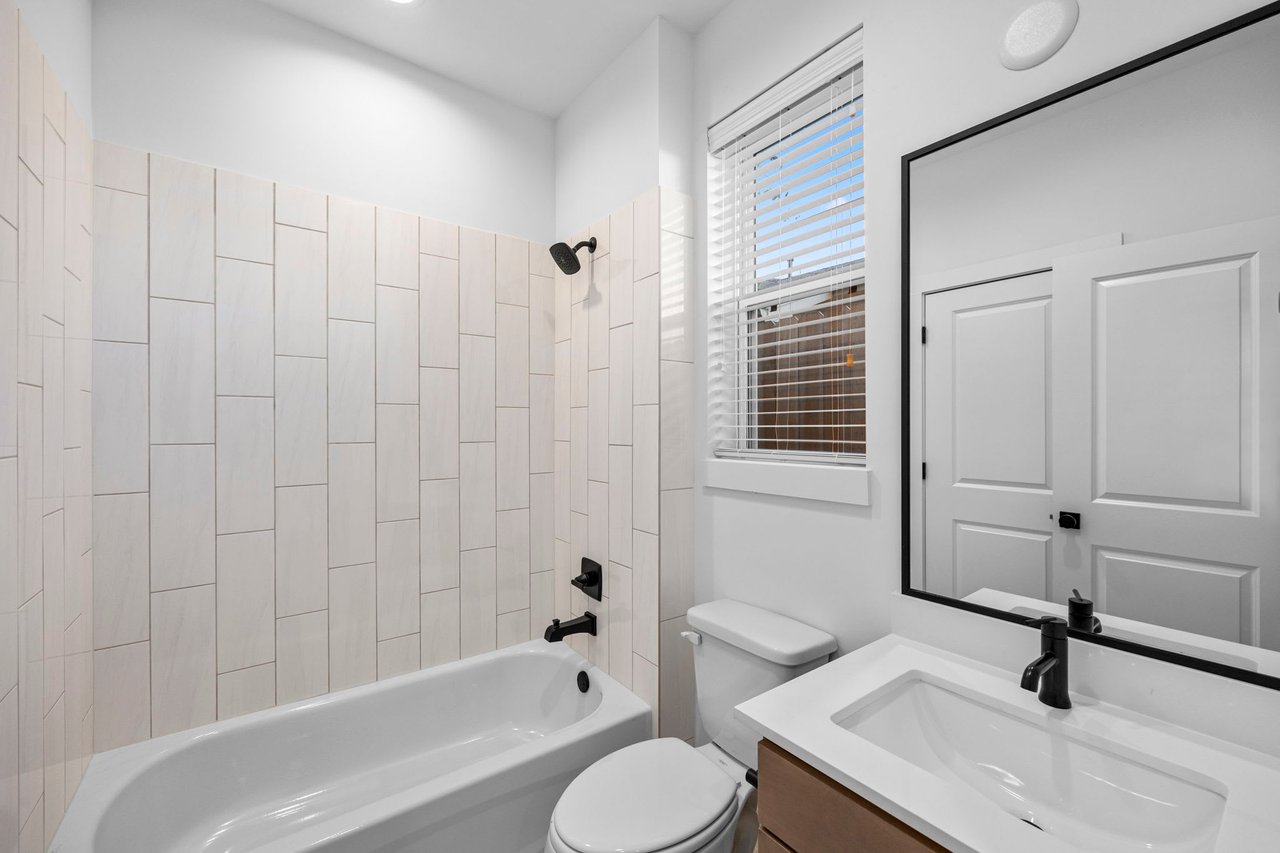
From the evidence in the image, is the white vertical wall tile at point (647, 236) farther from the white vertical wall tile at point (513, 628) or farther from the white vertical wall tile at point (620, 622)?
the white vertical wall tile at point (513, 628)

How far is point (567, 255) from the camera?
2094 mm

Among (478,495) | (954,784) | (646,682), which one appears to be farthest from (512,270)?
(954,784)

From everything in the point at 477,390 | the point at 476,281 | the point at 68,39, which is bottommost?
the point at 477,390

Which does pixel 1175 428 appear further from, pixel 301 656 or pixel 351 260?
pixel 301 656

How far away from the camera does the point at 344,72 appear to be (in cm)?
190

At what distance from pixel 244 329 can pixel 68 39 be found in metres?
0.74

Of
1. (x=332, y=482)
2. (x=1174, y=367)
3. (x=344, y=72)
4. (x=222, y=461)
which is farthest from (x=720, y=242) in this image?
(x=222, y=461)

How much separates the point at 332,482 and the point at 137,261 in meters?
0.80

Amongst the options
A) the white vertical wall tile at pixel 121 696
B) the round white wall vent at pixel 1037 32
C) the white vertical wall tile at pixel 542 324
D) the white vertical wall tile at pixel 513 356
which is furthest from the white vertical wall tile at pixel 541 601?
the round white wall vent at pixel 1037 32

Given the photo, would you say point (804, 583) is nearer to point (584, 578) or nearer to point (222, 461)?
point (584, 578)

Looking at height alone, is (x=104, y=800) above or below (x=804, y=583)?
below

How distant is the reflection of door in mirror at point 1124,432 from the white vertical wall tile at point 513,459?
1518 mm

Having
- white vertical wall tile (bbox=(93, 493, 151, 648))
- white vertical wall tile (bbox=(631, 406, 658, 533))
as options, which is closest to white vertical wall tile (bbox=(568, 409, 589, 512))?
white vertical wall tile (bbox=(631, 406, 658, 533))

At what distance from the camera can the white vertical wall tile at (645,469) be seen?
1828 mm
